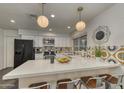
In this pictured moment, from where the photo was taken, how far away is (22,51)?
5805 millimetres

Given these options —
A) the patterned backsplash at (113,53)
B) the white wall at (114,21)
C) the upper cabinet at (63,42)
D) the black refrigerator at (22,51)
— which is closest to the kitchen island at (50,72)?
the patterned backsplash at (113,53)

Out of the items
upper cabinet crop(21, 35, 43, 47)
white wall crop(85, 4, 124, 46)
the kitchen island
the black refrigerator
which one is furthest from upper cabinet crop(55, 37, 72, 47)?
the kitchen island

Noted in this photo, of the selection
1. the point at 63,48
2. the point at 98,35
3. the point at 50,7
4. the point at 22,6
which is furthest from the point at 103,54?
the point at 63,48

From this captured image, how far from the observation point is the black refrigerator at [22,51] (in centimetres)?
575

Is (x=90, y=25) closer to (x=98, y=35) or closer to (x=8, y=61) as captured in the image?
(x=98, y=35)

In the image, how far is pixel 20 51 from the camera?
5789mm

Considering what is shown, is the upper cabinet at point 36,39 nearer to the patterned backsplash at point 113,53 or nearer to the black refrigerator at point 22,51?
the black refrigerator at point 22,51

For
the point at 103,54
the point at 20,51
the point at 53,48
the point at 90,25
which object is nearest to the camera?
the point at 103,54

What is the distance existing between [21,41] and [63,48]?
2909 millimetres

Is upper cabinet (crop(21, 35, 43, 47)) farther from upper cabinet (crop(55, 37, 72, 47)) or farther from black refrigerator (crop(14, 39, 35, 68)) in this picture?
upper cabinet (crop(55, 37, 72, 47))

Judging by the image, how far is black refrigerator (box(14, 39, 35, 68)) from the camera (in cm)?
575

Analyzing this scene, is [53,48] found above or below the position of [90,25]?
below

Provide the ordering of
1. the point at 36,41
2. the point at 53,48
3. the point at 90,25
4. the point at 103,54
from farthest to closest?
the point at 53,48 < the point at 36,41 < the point at 90,25 < the point at 103,54

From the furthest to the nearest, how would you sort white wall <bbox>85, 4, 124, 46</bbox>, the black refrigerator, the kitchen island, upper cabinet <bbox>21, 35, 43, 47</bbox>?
upper cabinet <bbox>21, 35, 43, 47</bbox>
the black refrigerator
white wall <bbox>85, 4, 124, 46</bbox>
the kitchen island
